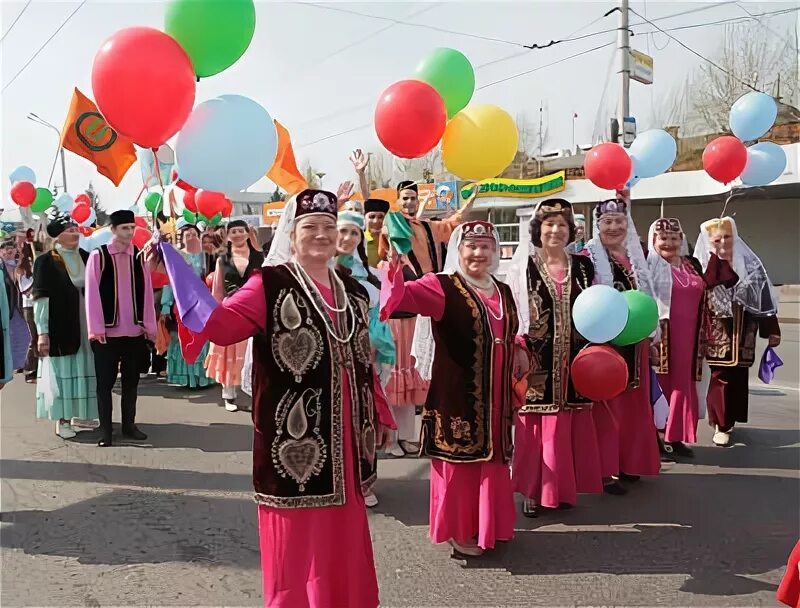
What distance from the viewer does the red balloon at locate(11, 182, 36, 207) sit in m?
9.38

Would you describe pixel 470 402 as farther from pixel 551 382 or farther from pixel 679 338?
pixel 679 338

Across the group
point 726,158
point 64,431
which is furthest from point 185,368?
point 726,158

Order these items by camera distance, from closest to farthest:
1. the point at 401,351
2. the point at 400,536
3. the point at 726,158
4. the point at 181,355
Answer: the point at 400,536 → the point at 401,351 → the point at 726,158 → the point at 181,355

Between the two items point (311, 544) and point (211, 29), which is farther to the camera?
point (211, 29)

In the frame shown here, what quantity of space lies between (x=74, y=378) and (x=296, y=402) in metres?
4.21

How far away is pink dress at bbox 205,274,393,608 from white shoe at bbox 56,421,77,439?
412 centimetres

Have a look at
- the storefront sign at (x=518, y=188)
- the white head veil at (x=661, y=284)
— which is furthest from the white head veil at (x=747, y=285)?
the storefront sign at (x=518, y=188)

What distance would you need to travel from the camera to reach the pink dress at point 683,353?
17.0ft

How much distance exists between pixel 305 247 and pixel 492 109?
7.64 feet

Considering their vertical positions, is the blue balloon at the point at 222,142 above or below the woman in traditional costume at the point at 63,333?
above

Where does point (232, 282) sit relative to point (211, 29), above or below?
below

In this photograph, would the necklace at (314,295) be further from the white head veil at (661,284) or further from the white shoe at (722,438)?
the white shoe at (722,438)

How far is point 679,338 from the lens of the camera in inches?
204

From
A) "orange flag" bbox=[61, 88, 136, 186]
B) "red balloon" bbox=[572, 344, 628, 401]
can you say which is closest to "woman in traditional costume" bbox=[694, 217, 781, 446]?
"red balloon" bbox=[572, 344, 628, 401]
